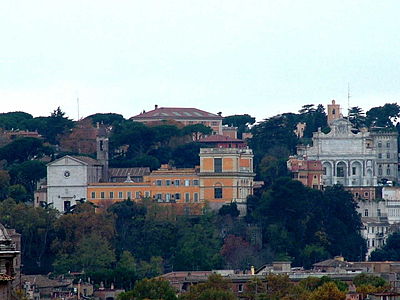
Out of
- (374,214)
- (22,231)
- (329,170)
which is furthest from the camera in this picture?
(329,170)

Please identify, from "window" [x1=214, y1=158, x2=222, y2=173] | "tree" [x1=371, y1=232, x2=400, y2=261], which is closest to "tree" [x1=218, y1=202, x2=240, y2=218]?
"window" [x1=214, y1=158, x2=222, y2=173]

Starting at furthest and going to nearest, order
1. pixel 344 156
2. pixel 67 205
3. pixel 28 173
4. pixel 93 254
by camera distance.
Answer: pixel 344 156 < pixel 28 173 < pixel 67 205 < pixel 93 254

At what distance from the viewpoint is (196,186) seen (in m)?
104

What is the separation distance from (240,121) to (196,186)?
114 ft

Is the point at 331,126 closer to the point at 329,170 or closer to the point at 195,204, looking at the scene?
the point at 329,170

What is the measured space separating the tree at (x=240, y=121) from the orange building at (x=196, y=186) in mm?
→ 30381

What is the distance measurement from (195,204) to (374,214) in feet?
39.8

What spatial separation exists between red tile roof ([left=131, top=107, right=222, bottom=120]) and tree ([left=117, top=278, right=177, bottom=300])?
56.6m

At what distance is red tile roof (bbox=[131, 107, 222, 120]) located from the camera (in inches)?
4943

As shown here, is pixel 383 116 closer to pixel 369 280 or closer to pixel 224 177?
pixel 224 177

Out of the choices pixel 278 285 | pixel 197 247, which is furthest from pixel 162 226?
pixel 278 285

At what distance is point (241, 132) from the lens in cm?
13400

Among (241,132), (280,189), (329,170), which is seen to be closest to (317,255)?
(280,189)

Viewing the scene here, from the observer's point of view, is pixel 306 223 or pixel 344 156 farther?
pixel 344 156
